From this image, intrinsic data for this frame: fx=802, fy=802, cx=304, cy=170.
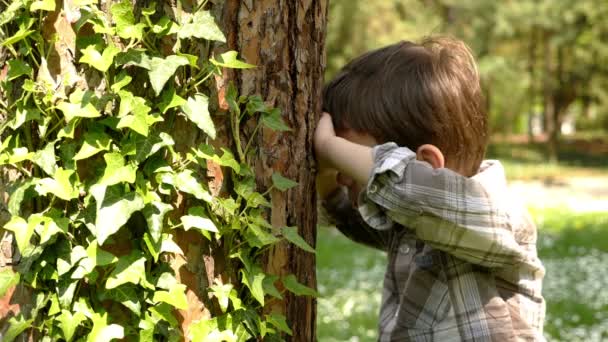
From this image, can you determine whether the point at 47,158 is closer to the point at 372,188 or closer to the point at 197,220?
the point at 197,220

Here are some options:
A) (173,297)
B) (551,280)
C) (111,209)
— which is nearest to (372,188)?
(173,297)

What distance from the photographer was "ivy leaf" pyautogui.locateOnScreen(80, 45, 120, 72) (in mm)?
1577

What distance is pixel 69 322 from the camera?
1.63 meters

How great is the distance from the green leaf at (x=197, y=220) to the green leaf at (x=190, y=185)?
0.10 ft

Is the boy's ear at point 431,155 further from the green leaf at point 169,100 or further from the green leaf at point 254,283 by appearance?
the green leaf at point 169,100

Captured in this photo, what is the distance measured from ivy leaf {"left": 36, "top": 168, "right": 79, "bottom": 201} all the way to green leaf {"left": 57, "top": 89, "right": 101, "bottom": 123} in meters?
0.11

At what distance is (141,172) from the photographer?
1630 mm

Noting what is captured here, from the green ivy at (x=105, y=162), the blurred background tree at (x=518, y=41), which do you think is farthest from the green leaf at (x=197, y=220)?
the blurred background tree at (x=518, y=41)

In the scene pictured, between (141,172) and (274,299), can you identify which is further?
(274,299)

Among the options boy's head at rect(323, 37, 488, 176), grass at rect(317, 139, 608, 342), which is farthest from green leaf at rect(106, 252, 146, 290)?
grass at rect(317, 139, 608, 342)

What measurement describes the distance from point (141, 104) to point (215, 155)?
21cm

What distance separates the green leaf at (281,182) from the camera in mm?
1874

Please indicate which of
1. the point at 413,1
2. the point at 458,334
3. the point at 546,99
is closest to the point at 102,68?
the point at 458,334

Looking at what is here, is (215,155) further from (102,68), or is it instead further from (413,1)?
(413,1)
